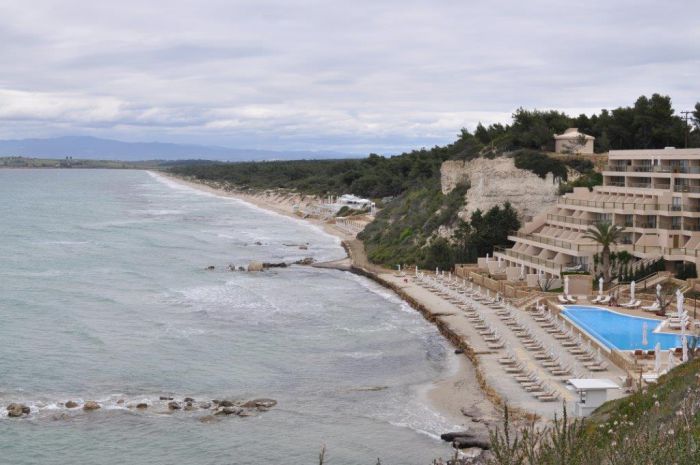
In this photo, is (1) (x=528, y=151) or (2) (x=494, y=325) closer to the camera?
(2) (x=494, y=325)

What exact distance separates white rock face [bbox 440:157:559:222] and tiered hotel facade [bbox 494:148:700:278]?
3436 mm

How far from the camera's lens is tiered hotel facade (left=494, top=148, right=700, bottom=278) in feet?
140

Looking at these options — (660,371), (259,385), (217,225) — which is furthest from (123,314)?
(217,225)

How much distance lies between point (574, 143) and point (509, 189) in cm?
676

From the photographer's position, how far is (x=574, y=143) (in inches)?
2328

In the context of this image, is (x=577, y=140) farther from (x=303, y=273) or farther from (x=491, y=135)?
(x=303, y=273)

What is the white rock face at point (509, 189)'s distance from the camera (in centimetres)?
5541

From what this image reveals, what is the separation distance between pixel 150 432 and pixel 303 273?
35220mm

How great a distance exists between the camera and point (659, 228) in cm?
4362

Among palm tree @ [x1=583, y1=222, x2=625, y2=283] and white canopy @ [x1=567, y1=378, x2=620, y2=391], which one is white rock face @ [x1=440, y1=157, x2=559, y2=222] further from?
white canopy @ [x1=567, y1=378, x2=620, y2=391]

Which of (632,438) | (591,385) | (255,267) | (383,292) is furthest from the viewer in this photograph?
(255,267)

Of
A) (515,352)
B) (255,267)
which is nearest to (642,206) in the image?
(515,352)

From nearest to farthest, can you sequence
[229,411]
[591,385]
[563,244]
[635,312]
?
[591,385]
[229,411]
[635,312]
[563,244]

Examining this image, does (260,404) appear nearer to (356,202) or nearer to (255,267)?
(255,267)
